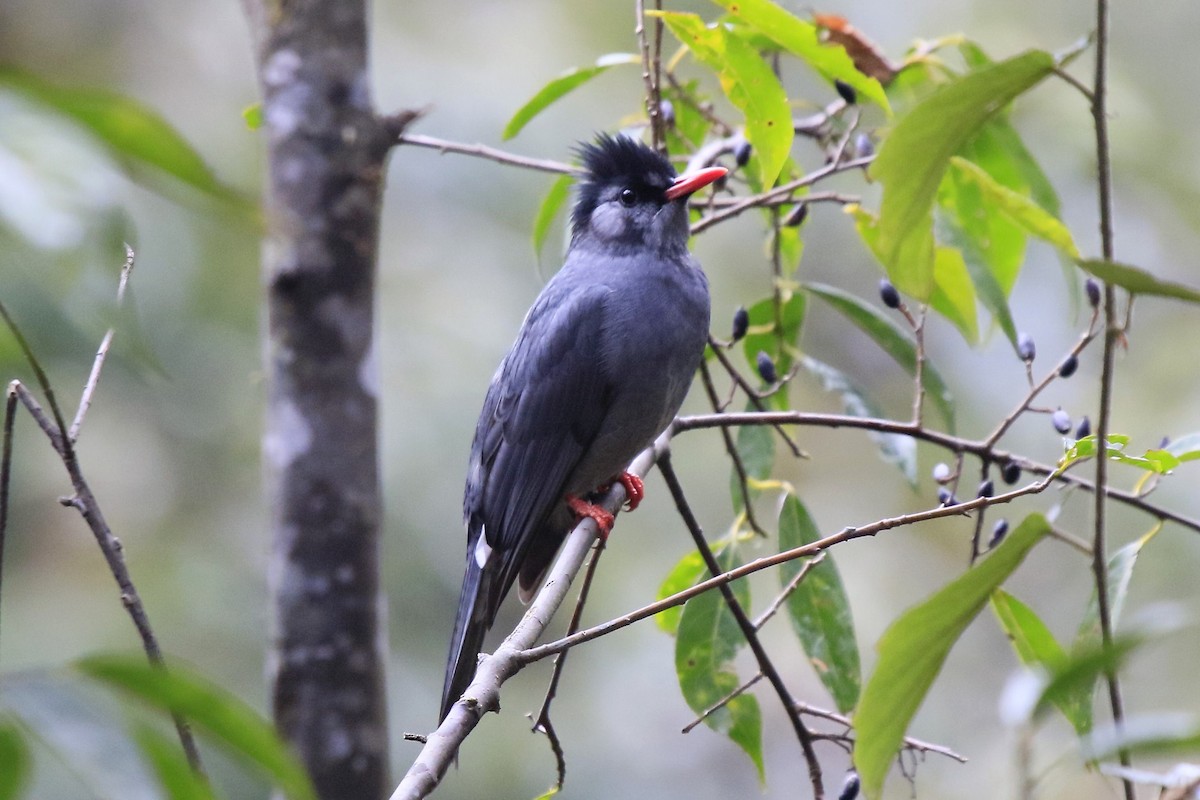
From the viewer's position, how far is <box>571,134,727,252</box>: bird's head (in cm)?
387

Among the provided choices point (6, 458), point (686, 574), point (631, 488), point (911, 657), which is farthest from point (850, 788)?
point (6, 458)

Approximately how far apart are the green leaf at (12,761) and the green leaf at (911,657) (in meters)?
0.89

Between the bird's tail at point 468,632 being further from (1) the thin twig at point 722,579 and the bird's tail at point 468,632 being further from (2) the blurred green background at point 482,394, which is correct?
(2) the blurred green background at point 482,394

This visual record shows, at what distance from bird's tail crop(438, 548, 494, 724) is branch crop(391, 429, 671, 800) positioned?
2.06 ft

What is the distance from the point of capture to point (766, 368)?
325 cm

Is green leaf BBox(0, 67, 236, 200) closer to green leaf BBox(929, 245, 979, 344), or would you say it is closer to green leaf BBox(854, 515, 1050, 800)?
green leaf BBox(854, 515, 1050, 800)

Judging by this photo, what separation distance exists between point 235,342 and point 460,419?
1468mm

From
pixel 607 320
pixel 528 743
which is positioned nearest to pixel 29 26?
pixel 528 743

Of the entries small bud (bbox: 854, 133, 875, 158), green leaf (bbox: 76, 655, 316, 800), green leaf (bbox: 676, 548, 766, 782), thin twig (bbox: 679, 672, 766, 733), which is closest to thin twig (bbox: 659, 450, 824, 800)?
thin twig (bbox: 679, 672, 766, 733)

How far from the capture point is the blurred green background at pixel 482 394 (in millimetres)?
6887

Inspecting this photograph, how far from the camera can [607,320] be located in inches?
148

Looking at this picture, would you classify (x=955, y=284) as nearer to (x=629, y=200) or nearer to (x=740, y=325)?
(x=740, y=325)

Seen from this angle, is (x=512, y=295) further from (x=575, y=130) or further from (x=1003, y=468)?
(x=1003, y=468)

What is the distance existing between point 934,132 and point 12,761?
128 centimetres
